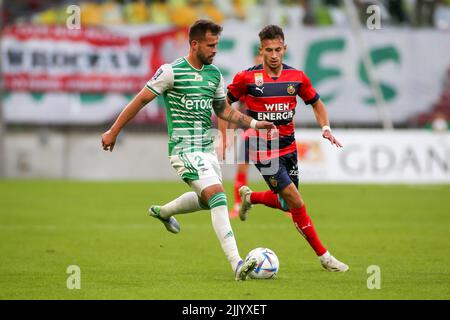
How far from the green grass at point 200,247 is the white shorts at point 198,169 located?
0.86 meters

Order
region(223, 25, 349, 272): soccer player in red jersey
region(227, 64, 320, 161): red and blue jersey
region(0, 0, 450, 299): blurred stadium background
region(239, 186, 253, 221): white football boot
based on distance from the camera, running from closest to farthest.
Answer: region(223, 25, 349, 272): soccer player in red jersey, region(227, 64, 320, 161): red and blue jersey, region(239, 186, 253, 221): white football boot, region(0, 0, 450, 299): blurred stadium background

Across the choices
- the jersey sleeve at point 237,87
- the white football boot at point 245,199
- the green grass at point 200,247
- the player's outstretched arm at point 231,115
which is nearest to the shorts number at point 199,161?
the player's outstretched arm at point 231,115

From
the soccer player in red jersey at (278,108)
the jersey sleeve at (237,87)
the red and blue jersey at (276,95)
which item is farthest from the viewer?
the jersey sleeve at (237,87)

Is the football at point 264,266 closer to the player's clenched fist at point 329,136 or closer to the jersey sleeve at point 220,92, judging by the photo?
the player's clenched fist at point 329,136

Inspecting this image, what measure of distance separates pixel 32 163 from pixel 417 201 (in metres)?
11.0

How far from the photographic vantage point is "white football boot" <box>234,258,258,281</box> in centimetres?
838

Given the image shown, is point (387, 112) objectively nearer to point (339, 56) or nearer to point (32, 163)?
point (339, 56)

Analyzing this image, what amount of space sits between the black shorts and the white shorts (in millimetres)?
902

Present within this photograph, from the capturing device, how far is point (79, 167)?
84.5 feet

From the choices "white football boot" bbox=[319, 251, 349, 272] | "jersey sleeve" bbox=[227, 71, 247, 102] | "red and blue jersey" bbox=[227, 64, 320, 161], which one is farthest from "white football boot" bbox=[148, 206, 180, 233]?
"white football boot" bbox=[319, 251, 349, 272]

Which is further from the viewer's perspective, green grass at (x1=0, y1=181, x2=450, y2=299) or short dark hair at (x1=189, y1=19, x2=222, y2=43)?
short dark hair at (x1=189, y1=19, x2=222, y2=43)

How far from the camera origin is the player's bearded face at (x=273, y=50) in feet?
31.4

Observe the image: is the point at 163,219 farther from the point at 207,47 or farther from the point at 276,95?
the point at 207,47

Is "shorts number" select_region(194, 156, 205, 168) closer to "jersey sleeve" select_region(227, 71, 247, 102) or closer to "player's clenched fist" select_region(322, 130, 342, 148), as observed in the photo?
"player's clenched fist" select_region(322, 130, 342, 148)
